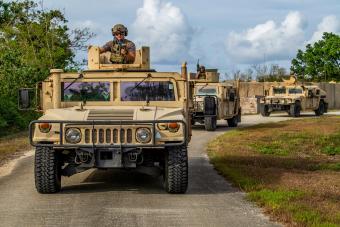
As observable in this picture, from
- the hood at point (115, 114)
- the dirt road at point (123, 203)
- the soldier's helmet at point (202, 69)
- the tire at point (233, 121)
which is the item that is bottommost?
the dirt road at point (123, 203)

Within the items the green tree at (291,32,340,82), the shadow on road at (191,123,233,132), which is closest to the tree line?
the green tree at (291,32,340,82)

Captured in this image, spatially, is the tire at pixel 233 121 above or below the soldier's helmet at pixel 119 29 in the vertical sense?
below

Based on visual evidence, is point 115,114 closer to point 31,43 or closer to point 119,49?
point 119,49

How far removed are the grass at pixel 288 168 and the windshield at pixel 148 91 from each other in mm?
1787

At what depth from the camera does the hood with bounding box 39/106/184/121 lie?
30.9 ft

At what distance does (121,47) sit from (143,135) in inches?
129

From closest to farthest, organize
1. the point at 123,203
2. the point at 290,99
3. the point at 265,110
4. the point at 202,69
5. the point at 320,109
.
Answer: the point at 123,203 → the point at 202,69 → the point at 290,99 → the point at 265,110 → the point at 320,109

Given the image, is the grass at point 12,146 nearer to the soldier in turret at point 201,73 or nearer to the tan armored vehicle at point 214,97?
the tan armored vehicle at point 214,97

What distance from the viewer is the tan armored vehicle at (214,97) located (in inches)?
952

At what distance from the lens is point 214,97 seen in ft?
77.9

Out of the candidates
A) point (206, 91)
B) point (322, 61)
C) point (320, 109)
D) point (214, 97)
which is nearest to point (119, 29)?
point (214, 97)

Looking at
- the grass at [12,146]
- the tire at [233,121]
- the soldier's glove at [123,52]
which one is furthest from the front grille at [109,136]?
the tire at [233,121]

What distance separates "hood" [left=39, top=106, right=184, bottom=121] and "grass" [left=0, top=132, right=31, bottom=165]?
5.31 metres

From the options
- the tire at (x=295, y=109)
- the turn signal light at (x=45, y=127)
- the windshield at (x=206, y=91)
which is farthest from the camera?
the tire at (x=295, y=109)
